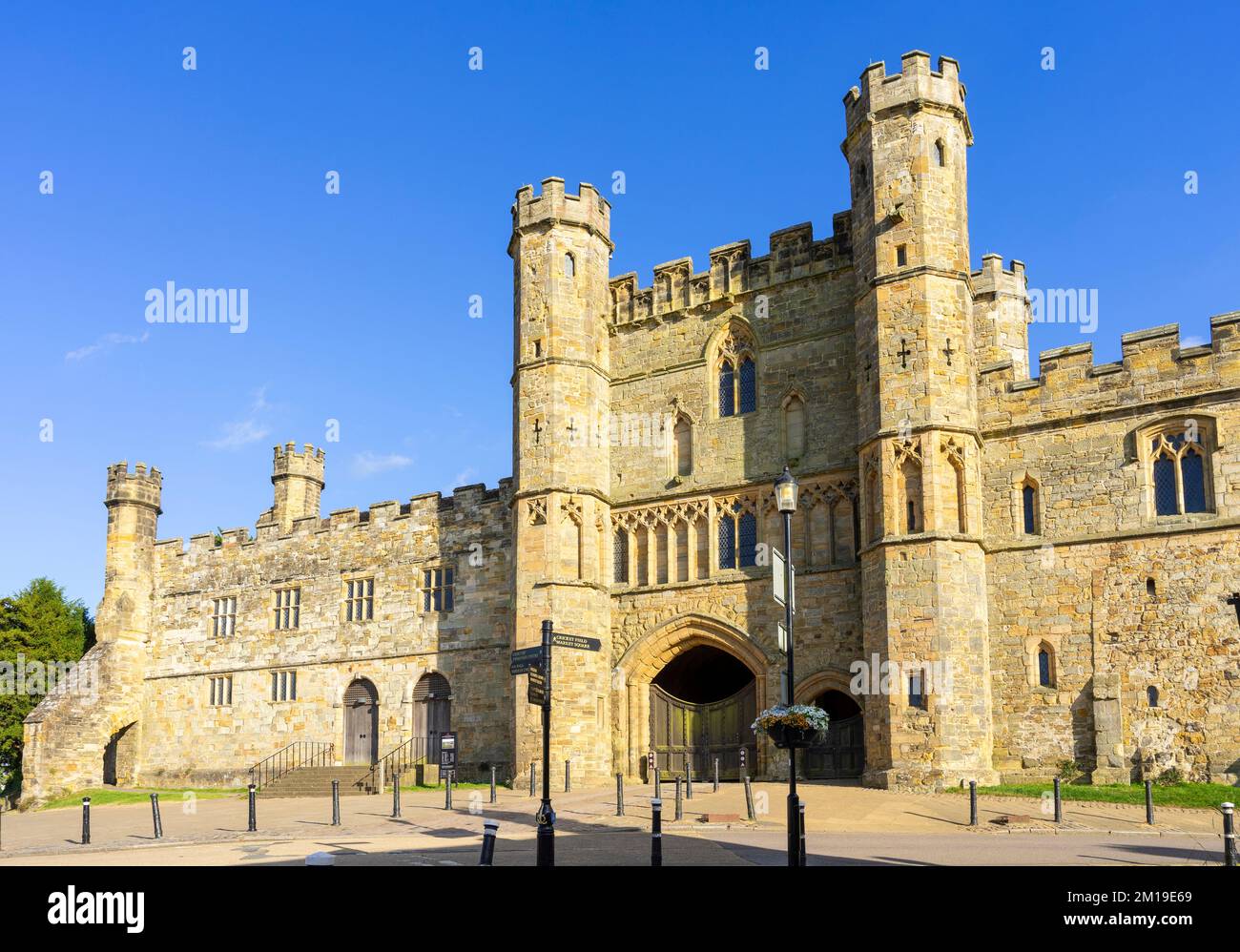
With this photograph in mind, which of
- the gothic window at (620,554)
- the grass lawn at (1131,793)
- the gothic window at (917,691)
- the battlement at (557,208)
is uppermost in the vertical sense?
the battlement at (557,208)

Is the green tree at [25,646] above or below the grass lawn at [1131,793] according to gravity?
above

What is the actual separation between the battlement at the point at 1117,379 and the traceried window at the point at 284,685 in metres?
21.5

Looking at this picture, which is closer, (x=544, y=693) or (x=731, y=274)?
(x=544, y=693)

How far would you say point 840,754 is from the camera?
26.1 meters

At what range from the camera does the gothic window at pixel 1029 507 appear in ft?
82.5

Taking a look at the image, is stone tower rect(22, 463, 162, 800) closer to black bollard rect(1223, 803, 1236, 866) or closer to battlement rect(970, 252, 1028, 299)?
battlement rect(970, 252, 1028, 299)

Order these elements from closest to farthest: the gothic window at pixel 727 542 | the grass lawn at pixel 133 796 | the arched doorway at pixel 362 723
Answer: the gothic window at pixel 727 542 < the grass lawn at pixel 133 796 < the arched doorway at pixel 362 723

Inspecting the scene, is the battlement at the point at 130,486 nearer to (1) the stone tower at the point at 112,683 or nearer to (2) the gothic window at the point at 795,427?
(1) the stone tower at the point at 112,683

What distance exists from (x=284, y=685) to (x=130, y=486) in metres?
9.72

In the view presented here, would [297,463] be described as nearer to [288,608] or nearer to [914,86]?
[288,608]

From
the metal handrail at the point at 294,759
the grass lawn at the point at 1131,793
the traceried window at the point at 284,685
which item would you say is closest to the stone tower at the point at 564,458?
the metal handrail at the point at 294,759

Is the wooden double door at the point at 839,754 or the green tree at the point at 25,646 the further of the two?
the green tree at the point at 25,646

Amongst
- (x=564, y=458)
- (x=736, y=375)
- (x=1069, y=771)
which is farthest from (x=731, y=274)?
(x=1069, y=771)

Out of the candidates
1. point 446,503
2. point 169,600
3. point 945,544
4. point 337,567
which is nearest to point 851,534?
point 945,544
